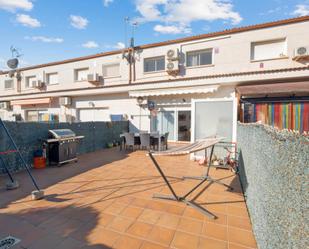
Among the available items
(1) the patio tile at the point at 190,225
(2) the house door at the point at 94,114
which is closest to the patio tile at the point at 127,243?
(1) the patio tile at the point at 190,225

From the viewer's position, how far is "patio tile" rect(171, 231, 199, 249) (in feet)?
9.84

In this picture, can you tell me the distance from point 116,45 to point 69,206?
17.4 meters

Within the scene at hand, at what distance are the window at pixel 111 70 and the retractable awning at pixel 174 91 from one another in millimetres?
2786

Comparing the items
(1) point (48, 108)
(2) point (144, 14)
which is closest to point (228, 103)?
(2) point (144, 14)

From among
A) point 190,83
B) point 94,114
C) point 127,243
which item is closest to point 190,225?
point 127,243

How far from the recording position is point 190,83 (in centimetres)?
1375

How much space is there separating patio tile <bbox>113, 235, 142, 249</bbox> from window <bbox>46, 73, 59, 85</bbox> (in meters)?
20.3

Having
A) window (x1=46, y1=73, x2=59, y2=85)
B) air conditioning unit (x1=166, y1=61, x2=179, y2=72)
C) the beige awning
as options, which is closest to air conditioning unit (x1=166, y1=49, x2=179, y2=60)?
air conditioning unit (x1=166, y1=61, x2=179, y2=72)

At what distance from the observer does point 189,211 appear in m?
4.13

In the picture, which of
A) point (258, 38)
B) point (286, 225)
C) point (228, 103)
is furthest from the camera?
point (258, 38)

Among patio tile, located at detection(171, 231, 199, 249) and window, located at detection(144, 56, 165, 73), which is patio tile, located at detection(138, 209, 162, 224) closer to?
patio tile, located at detection(171, 231, 199, 249)

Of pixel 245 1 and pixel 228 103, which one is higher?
pixel 245 1

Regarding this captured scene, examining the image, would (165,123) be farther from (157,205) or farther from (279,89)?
(157,205)

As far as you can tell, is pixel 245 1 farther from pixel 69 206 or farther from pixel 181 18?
pixel 69 206
